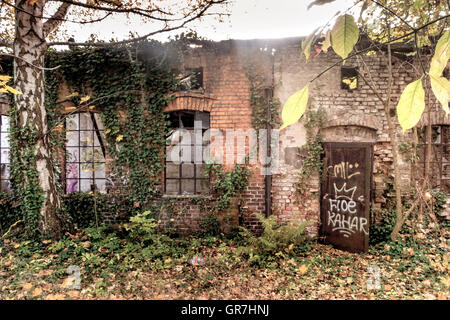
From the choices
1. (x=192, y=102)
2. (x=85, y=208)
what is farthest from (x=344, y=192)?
(x=85, y=208)

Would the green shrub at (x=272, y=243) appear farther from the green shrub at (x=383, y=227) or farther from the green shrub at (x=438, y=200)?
the green shrub at (x=438, y=200)

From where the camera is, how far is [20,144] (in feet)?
13.8

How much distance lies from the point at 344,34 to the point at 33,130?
527 cm

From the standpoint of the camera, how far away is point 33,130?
4.15m

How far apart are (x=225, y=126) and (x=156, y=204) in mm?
2386

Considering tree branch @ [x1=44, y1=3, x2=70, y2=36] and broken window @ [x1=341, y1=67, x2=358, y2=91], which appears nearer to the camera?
tree branch @ [x1=44, y1=3, x2=70, y2=36]

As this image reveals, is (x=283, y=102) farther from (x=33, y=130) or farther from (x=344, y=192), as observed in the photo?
(x=33, y=130)

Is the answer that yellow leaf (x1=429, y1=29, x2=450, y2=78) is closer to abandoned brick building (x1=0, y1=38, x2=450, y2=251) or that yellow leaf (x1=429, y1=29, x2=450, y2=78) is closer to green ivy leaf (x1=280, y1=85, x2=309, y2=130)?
green ivy leaf (x1=280, y1=85, x2=309, y2=130)

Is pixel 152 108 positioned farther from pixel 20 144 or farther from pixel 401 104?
pixel 401 104

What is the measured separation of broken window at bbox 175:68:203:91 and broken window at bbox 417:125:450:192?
5163 mm

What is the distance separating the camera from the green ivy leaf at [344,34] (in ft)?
2.53

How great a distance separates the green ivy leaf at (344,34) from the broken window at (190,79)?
449 cm

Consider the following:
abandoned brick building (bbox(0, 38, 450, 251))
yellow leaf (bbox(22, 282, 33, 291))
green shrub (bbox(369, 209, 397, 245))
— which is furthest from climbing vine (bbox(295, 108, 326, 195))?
yellow leaf (bbox(22, 282, 33, 291))

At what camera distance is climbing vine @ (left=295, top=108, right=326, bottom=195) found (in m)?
4.76
